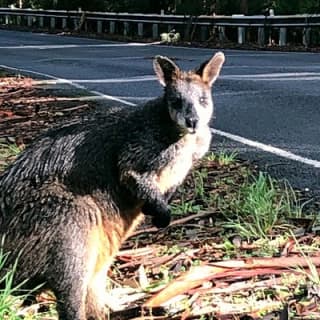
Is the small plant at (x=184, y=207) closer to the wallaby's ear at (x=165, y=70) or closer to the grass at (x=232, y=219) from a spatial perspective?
the grass at (x=232, y=219)

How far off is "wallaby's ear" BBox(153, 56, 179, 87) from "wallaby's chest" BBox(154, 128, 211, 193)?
0.46 m

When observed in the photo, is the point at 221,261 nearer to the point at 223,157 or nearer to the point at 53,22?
the point at 223,157

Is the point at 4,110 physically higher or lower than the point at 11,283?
lower

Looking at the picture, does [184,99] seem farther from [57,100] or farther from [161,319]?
[57,100]

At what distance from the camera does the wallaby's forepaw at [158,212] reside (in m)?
4.59

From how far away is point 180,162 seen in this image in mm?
4766

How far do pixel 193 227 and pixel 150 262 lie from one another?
2.55 ft

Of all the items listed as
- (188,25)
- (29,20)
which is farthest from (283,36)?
(29,20)

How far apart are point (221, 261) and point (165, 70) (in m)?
→ 1.08

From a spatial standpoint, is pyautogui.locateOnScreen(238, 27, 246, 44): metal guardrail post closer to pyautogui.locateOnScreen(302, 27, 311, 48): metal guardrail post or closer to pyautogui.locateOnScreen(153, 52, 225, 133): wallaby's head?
pyautogui.locateOnScreen(302, 27, 311, 48): metal guardrail post

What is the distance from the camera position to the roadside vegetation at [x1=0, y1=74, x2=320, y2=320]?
4445 millimetres

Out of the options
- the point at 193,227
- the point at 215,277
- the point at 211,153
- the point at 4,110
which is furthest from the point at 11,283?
the point at 4,110

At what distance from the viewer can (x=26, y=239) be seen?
13.6 feet

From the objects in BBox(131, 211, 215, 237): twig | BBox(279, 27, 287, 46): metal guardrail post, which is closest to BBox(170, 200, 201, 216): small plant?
BBox(131, 211, 215, 237): twig
